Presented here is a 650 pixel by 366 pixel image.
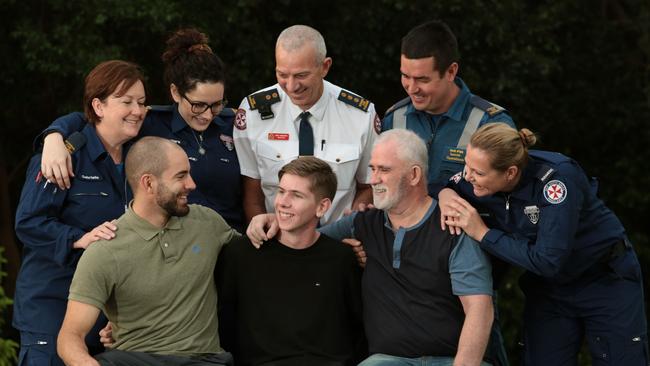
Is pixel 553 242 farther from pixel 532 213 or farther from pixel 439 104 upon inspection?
pixel 439 104

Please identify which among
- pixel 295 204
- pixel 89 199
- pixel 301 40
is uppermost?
pixel 301 40

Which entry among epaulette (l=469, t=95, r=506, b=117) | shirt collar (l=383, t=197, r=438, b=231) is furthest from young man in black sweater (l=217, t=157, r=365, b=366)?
epaulette (l=469, t=95, r=506, b=117)

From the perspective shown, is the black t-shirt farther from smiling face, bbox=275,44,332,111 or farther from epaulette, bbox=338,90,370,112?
epaulette, bbox=338,90,370,112

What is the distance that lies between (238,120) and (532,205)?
1572mm

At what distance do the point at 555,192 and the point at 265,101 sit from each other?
1590 millimetres

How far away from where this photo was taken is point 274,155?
556 cm

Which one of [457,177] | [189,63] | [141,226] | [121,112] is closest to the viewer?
[141,226]

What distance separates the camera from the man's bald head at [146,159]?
480cm

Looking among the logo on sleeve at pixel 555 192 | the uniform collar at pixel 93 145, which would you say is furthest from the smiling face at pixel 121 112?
the logo on sleeve at pixel 555 192

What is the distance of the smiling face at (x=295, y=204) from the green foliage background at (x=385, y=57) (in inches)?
201

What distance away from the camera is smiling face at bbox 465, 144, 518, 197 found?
15.4ft

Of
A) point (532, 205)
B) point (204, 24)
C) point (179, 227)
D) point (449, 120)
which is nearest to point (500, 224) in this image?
point (532, 205)

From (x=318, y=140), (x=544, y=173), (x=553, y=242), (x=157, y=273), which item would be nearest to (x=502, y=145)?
(x=544, y=173)

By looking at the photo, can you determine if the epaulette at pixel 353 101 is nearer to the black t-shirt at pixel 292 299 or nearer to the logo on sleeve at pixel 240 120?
the logo on sleeve at pixel 240 120
